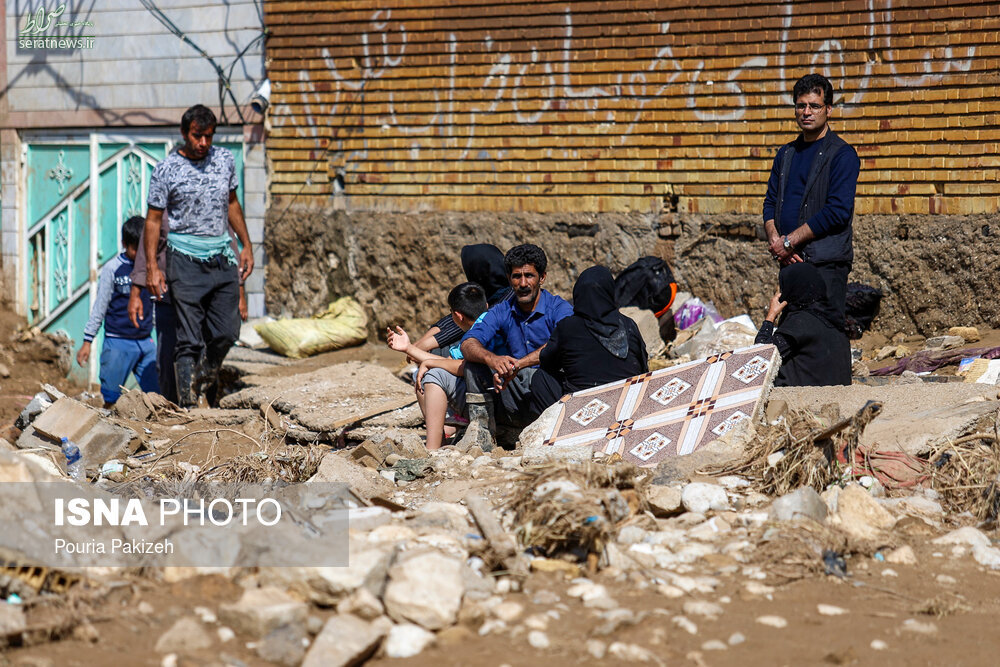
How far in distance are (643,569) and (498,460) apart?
4.30 ft

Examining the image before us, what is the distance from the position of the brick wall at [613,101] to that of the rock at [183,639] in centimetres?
559

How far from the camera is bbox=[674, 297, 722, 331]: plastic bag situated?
7.54 metres

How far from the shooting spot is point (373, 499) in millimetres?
4043

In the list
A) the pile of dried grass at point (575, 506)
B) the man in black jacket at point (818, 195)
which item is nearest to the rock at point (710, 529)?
the pile of dried grass at point (575, 506)

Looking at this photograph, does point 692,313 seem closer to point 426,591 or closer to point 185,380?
point 185,380

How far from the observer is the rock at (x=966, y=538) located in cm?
366

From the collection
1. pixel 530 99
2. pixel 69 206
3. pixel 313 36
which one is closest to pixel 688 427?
pixel 530 99

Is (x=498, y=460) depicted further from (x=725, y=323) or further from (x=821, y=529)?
(x=725, y=323)

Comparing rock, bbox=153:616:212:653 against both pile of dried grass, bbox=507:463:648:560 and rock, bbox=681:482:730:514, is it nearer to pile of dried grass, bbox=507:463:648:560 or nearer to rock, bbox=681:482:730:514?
pile of dried grass, bbox=507:463:648:560

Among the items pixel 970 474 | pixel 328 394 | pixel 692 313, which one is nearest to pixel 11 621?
pixel 970 474

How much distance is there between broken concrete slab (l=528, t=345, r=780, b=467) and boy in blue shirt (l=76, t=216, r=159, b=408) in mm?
3480

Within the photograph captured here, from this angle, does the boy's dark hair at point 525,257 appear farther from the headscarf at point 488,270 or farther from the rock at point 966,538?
the rock at point 966,538

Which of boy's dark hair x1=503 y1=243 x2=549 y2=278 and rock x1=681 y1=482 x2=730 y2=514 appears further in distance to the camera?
boy's dark hair x1=503 y1=243 x2=549 y2=278

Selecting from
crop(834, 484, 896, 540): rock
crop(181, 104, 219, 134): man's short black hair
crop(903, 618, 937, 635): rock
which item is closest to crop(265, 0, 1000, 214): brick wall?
crop(181, 104, 219, 134): man's short black hair
